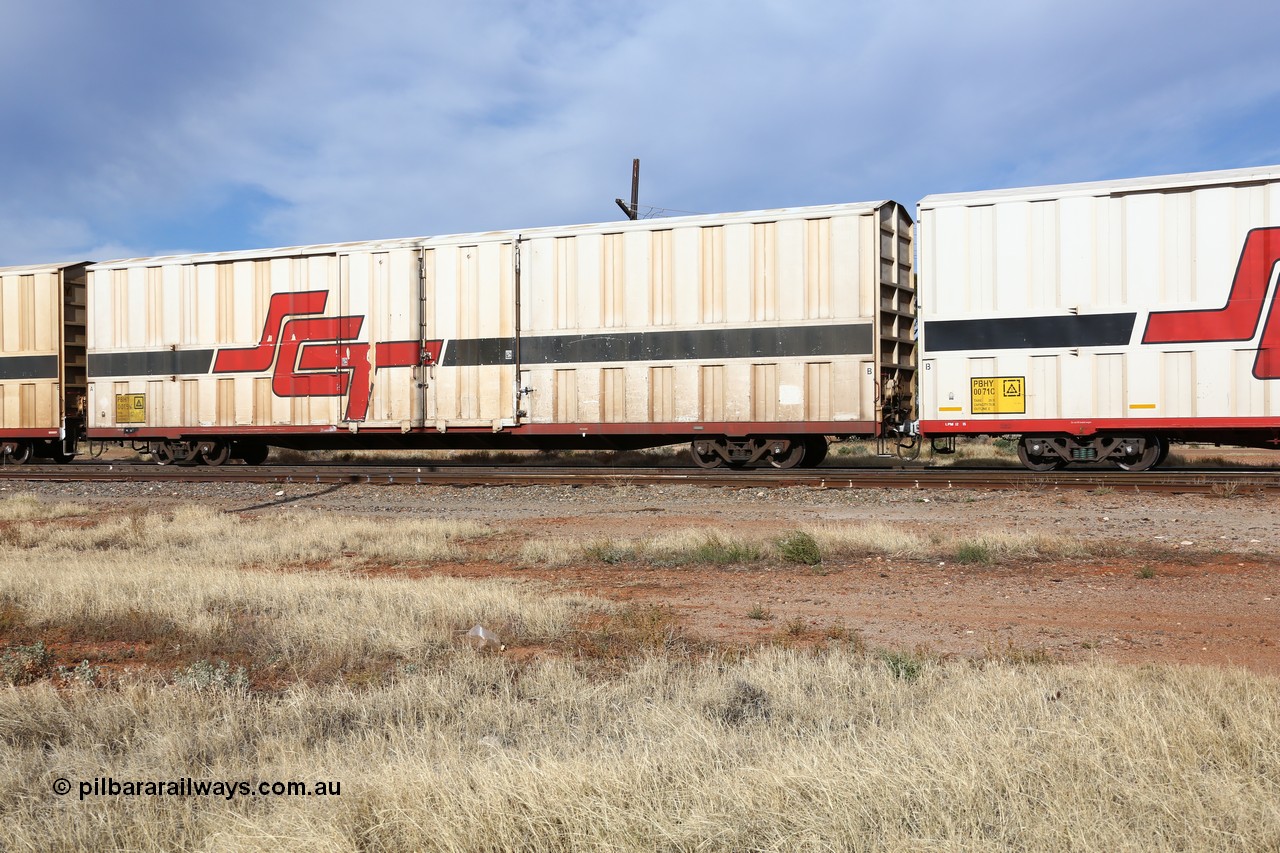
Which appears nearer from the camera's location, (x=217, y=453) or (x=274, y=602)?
(x=274, y=602)

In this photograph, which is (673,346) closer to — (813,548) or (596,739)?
(813,548)

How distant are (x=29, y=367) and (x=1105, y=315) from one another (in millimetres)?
20932

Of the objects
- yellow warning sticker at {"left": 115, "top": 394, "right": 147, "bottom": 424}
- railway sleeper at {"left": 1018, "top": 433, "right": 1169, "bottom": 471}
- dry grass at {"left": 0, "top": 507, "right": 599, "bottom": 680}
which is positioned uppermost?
yellow warning sticker at {"left": 115, "top": 394, "right": 147, "bottom": 424}

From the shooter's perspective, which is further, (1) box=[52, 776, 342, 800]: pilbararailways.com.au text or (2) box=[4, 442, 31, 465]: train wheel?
(2) box=[4, 442, 31, 465]: train wheel

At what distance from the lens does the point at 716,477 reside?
14.0 meters

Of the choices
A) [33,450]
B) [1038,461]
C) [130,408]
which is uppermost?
[130,408]

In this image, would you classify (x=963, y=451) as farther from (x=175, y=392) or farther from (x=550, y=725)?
(x=550, y=725)

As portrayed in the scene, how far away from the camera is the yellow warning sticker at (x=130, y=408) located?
17859 mm

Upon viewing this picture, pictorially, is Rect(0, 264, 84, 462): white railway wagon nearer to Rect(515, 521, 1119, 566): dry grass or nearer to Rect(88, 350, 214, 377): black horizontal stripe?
Rect(88, 350, 214, 377): black horizontal stripe

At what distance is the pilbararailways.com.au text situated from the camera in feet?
10.3

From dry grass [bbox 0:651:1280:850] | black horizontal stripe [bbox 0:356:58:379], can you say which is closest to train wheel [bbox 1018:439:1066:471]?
dry grass [bbox 0:651:1280:850]

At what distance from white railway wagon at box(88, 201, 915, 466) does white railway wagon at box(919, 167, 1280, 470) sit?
1.22 meters

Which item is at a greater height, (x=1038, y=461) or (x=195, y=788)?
(x=1038, y=461)

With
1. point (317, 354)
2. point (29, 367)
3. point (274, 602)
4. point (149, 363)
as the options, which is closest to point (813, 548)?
point (274, 602)
